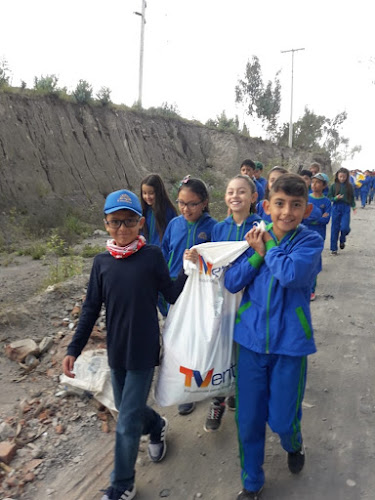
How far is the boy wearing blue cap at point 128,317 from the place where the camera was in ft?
7.35

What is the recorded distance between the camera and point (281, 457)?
2.64 metres

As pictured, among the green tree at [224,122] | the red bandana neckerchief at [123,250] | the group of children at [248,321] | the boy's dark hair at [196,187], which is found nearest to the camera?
the group of children at [248,321]

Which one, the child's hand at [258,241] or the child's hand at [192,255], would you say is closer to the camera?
the child's hand at [258,241]

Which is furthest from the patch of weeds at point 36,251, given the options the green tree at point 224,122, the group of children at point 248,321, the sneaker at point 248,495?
the green tree at point 224,122

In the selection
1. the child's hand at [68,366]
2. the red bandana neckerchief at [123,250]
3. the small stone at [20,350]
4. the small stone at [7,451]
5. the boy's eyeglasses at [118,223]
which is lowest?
the small stone at [7,451]

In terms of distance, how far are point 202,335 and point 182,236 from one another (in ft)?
3.58

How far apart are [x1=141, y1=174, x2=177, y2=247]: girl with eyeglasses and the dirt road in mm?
1673

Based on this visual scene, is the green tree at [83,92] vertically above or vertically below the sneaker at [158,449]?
above

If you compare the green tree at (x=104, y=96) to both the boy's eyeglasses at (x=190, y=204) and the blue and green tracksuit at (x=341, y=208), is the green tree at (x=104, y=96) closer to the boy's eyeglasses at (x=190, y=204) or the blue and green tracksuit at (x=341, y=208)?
the blue and green tracksuit at (x=341, y=208)

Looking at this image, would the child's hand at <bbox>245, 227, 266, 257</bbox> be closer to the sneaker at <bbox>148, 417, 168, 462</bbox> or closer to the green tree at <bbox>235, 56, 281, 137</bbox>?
the sneaker at <bbox>148, 417, 168, 462</bbox>

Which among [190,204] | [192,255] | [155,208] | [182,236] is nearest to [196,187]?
[190,204]

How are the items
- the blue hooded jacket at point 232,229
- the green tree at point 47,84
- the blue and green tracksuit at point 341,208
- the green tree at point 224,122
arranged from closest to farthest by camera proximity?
the blue hooded jacket at point 232,229
the blue and green tracksuit at point 341,208
the green tree at point 47,84
the green tree at point 224,122

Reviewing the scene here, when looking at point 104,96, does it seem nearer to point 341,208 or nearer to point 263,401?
point 341,208

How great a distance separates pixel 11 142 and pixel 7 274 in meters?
5.72
